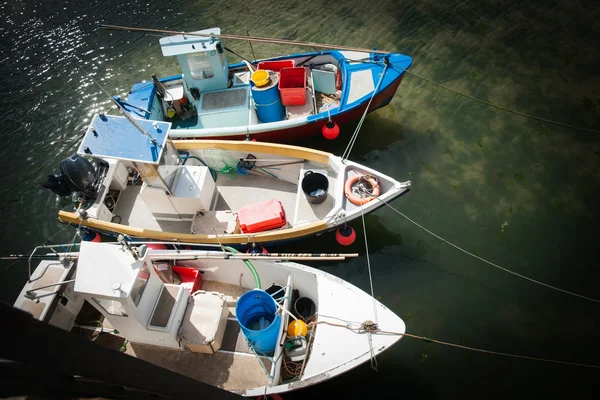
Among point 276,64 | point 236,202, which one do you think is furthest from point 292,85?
point 236,202

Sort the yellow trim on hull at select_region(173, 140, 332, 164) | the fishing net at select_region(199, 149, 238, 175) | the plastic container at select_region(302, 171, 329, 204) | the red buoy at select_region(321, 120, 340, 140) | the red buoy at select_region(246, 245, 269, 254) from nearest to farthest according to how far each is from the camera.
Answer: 1. the red buoy at select_region(246, 245, 269, 254)
2. the plastic container at select_region(302, 171, 329, 204)
3. the yellow trim on hull at select_region(173, 140, 332, 164)
4. the fishing net at select_region(199, 149, 238, 175)
5. the red buoy at select_region(321, 120, 340, 140)

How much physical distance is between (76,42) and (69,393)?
46.1 feet

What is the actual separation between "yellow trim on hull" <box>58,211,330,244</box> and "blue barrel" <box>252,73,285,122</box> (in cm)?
309

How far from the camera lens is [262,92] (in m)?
8.88

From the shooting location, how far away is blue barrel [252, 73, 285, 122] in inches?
352

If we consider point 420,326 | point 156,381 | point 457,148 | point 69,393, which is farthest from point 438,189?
point 69,393

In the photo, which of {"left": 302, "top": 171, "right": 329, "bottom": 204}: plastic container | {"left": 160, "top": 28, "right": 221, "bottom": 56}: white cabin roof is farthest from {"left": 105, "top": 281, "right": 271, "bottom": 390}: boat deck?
{"left": 160, "top": 28, "right": 221, "bottom": 56}: white cabin roof

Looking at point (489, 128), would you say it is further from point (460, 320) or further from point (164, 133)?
point (164, 133)

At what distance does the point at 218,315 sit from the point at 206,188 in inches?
100

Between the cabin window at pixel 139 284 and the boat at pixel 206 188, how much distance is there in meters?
1.58

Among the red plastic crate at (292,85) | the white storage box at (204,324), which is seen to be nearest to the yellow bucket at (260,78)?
the red plastic crate at (292,85)

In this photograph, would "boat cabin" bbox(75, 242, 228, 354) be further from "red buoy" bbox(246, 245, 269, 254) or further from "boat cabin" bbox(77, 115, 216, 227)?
"boat cabin" bbox(77, 115, 216, 227)

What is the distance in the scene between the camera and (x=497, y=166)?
365 inches

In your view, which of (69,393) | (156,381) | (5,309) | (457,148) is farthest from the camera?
(457,148)
